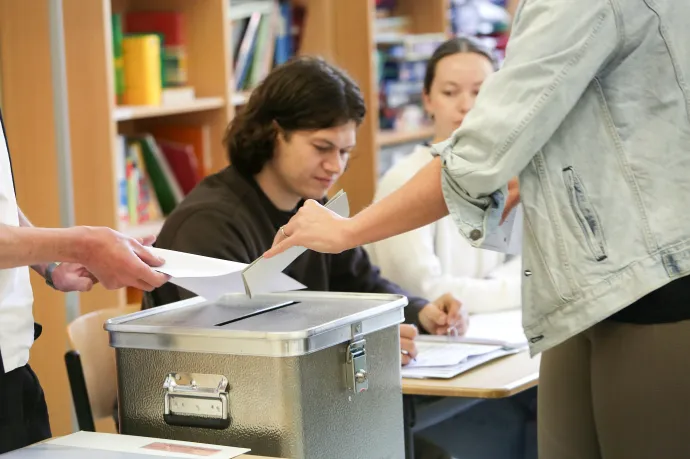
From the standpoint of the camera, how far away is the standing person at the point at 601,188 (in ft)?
4.50

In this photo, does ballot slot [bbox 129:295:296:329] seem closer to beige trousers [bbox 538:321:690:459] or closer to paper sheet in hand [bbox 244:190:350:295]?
paper sheet in hand [bbox 244:190:350:295]

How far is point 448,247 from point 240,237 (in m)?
0.94

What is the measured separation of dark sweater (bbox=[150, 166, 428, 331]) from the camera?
2.13 metres

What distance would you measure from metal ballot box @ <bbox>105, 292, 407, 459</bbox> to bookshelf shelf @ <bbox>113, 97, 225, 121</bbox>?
55.1 inches

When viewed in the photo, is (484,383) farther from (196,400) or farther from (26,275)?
(26,275)

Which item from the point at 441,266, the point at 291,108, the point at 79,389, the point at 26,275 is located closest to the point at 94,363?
the point at 79,389

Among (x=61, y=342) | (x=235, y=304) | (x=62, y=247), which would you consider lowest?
(x=61, y=342)

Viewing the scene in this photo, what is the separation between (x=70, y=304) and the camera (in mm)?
2785

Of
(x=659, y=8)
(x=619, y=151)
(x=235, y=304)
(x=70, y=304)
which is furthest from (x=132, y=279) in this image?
(x=70, y=304)

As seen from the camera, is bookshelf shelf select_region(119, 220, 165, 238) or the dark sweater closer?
the dark sweater

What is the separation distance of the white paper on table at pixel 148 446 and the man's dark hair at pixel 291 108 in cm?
98

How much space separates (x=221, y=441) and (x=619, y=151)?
70cm

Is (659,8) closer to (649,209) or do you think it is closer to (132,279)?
(649,209)

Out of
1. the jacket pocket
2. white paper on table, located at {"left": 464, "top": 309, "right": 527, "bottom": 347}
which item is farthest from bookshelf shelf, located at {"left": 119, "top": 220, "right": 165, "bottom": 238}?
the jacket pocket
